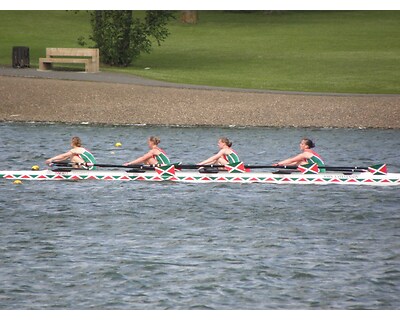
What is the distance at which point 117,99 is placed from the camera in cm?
4647

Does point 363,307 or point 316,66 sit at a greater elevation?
point 316,66

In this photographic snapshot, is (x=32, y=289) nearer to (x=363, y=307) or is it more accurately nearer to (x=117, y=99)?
(x=363, y=307)

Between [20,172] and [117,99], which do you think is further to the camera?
[117,99]

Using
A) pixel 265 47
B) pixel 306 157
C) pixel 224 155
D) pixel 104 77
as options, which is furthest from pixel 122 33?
pixel 306 157

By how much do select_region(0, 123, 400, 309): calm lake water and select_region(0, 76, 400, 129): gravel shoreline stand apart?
7.06 m

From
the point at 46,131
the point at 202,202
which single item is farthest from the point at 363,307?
the point at 46,131

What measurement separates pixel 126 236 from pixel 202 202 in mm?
4133

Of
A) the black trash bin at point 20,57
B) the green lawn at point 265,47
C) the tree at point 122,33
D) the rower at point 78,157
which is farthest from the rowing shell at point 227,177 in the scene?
the tree at point 122,33

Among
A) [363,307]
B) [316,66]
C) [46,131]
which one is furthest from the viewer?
[316,66]

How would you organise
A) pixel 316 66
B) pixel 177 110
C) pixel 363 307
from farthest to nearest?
pixel 316 66 < pixel 177 110 < pixel 363 307

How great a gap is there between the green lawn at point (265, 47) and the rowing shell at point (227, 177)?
18.3m

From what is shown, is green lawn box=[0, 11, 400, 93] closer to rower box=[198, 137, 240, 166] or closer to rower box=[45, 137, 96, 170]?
rower box=[198, 137, 240, 166]

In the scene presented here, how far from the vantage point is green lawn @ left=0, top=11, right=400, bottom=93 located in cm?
5250

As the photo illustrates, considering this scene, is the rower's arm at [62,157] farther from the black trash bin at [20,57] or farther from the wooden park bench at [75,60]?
the black trash bin at [20,57]
